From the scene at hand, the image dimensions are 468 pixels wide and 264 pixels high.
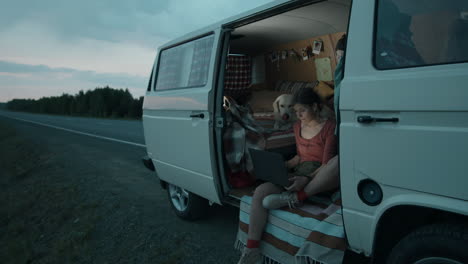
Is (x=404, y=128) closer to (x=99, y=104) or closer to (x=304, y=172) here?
(x=304, y=172)

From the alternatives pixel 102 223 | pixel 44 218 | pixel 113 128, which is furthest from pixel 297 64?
pixel 113 128

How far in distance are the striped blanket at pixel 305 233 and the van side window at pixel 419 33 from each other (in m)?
1.10

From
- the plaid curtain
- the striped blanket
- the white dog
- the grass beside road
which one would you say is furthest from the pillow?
the grass beside road

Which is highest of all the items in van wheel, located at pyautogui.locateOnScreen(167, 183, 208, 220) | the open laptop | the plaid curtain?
the plaid curtain

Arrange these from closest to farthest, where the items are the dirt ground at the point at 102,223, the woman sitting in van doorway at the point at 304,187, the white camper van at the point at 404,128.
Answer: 1. the white camper van at the point at 404,128
2. the woman sitting in van doorway at the point at 304,187
3. the dirt ground at the point at 102,223

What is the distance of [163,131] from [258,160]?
1.71 m

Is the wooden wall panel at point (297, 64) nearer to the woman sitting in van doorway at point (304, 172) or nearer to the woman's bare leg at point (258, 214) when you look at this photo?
the woman sitting in van doorway at point (304, 172)

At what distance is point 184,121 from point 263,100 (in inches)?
69.3

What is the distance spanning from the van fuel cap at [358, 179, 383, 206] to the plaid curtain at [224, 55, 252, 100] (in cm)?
346

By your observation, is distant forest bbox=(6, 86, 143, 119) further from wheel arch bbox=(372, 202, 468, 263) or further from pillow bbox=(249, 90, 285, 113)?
wheel arch bbox=(372, 202, 468, 263)

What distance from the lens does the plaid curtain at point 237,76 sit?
5410 millimetres

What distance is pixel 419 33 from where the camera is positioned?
6.15 ft

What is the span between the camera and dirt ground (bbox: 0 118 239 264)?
381cm

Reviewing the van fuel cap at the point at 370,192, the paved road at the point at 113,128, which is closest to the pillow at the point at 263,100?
the van fuel cap at the point at 370,192
